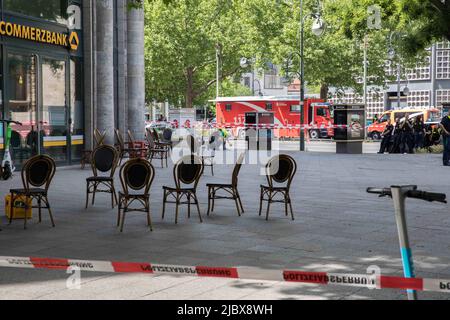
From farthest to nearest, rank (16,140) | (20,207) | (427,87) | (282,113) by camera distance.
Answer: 1. (427,87)
2. (282,113)
3. (16,140)
4. (20,207)

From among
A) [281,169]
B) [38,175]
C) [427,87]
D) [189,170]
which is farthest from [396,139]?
[427,87]

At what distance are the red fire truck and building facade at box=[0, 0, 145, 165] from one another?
22.3 metres

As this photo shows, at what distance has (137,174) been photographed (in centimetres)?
1010

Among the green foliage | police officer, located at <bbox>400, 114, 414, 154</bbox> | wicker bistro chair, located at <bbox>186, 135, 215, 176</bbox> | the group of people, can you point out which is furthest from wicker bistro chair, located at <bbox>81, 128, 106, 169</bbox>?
the green foliage

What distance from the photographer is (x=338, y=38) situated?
46719mm

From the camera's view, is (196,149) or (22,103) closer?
(196,149)

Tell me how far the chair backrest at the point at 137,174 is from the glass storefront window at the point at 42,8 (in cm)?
980

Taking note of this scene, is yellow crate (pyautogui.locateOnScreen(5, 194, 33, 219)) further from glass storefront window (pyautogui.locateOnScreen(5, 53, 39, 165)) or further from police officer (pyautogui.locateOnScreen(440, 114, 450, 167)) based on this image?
police officer (pyautogui.locateOnScreen(440, 114, 450, 167))

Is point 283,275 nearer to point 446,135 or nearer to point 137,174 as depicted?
point 137,174

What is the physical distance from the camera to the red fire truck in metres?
45.1

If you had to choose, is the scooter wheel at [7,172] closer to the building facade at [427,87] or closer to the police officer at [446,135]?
the police officer at [446,135]

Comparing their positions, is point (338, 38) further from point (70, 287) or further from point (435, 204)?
point (70, 287)

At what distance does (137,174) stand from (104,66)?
12022mm

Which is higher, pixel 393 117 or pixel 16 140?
pixel 393 117
